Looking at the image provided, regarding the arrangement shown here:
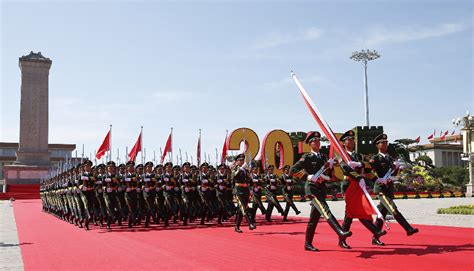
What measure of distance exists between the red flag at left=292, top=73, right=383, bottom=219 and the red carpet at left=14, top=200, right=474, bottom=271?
1.96 feet

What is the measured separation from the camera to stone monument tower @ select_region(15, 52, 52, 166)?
1950 inches

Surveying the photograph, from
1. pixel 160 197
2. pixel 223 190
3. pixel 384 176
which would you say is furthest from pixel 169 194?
pixel 384 176

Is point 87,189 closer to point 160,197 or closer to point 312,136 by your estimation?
point 160,197

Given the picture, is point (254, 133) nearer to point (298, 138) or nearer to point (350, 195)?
point (298, 138)

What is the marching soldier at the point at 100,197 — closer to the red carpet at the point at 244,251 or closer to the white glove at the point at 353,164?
the red carpet at the point at 244,251

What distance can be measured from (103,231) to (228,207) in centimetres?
402

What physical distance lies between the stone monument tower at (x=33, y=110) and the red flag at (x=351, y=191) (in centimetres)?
4641

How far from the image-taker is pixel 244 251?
326 inches

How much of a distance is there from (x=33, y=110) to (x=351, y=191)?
4725 cm

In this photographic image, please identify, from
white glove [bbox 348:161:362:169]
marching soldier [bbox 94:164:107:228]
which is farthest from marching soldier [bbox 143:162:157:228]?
white glove [bbox 348:161:362:169]

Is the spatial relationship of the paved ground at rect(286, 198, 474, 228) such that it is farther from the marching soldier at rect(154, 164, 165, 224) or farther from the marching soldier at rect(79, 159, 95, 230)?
the marching soldier at rect(79, 159, 95, 230)

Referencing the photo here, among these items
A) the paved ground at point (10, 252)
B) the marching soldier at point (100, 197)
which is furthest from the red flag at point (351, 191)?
the marching soldier at point (100, 197)

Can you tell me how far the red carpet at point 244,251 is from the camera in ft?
22.2

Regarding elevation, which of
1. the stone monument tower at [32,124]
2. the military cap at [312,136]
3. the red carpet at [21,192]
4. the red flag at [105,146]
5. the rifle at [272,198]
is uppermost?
the stone monument tower at [32,124]
